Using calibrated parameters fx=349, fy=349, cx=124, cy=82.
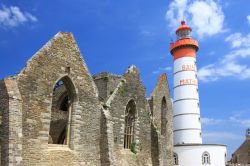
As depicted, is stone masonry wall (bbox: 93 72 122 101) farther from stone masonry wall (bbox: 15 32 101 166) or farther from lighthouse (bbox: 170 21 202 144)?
lighthouse (bbox: 170 21 202 144)

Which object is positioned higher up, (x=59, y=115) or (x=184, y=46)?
(x=184, y=46)

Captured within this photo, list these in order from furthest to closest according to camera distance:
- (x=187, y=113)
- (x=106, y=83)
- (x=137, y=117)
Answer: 1. (x=187, y=113)
2. (x=106, y=83)
3. (x=137, y=117)

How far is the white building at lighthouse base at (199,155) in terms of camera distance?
33.5 metres

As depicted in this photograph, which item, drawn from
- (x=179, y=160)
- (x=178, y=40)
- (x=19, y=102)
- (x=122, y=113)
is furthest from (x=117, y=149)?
(x=178, y=40)

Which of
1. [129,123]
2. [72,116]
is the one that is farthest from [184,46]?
[72,116]

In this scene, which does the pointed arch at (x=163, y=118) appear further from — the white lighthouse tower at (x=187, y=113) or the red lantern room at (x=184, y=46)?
the red lantern room at (x=184, y=46)

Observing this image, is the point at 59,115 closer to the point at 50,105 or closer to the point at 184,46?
the point at 50,105

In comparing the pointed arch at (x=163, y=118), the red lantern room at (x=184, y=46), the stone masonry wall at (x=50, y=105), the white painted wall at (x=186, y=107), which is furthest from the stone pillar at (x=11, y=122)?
the red lantern room at (x=184, y=46)

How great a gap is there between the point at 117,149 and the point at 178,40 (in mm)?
26800

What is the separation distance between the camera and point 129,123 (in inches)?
722

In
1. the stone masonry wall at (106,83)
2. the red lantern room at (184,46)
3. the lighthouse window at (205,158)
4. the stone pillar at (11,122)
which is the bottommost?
the lighthouse window at (205,158)

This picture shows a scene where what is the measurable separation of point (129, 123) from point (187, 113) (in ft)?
65.3

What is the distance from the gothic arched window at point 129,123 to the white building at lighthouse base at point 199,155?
1692 cm

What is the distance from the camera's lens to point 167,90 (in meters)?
24.6
